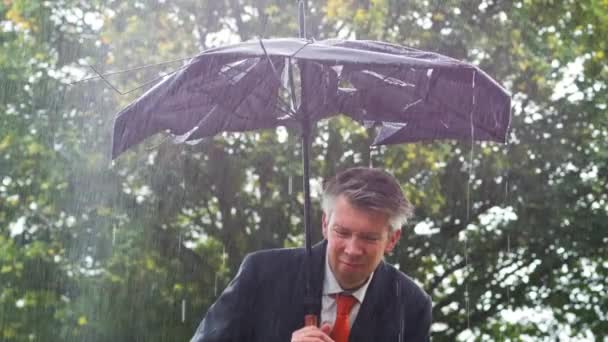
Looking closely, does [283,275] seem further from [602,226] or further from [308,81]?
[602,226]

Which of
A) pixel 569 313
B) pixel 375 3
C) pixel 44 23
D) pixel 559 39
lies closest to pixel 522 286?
pixel 569 313

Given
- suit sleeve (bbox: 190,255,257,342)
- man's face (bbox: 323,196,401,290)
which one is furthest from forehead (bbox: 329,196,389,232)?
suit sleeve (bbox: 190,255,257,342)

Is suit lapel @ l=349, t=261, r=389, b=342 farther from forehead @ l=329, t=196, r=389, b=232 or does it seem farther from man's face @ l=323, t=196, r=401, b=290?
forehead @ l=329, t=196, r=389, b=232

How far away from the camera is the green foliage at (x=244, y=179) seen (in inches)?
494

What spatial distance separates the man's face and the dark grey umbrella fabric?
1.56 ft

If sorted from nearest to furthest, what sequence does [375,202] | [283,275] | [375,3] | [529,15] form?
1. [375,202]
2. [283,275]
3. [375,3]
4. [529,15]

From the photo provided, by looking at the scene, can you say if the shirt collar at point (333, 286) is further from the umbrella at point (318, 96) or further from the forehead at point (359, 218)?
the forehead at point (359, 218)

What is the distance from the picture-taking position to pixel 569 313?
1319cm

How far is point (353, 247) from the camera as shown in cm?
337

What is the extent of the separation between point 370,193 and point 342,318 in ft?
1.61

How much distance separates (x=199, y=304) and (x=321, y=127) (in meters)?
2.69

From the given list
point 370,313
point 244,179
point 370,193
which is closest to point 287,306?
point 370,313

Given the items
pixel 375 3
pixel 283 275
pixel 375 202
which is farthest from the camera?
pixel 375 3

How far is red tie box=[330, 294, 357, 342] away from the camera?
140 inches
